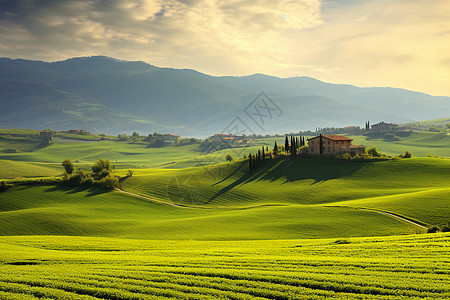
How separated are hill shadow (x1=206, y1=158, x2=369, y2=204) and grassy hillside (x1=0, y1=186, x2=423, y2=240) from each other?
23727 mm

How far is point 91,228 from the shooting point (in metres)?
57.2

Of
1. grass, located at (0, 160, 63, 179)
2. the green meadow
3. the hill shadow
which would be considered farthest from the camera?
grass, located at (0, 160, 63, 179)

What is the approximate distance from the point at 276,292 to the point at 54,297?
39.2 feet

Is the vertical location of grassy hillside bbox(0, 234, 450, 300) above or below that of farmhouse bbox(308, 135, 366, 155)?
below

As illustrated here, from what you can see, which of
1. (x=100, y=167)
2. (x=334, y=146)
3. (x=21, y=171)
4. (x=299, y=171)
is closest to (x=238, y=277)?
(x=299, y=171)

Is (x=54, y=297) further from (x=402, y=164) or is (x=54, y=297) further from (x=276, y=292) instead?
(x=402, y=164)

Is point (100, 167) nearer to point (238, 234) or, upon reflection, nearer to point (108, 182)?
point (108, 182)

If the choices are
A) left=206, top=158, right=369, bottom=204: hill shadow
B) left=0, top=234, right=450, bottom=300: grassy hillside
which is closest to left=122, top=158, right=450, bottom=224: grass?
left=206, top=158, right=369, bottom=204: hill shadow

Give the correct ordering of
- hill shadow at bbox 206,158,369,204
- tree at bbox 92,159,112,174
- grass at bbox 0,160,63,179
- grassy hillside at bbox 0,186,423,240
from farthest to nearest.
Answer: grass at bbox 0,160,63,179 < tree at bbox 92,159,112,174 < hill shadow at bbox 206,158,369,204 < grassy hillside at bbox 0,186,423,240

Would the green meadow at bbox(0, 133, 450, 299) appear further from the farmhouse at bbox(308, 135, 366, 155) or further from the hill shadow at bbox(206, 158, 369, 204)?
the farmhouse at bbox(308, 135, 366, 155)

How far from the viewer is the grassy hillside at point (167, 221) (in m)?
46.6

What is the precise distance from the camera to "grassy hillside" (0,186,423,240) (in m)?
46.6

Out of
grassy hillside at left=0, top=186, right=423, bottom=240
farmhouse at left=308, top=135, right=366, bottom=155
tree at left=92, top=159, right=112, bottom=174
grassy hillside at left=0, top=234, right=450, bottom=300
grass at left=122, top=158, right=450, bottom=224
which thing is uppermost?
farmhouse at left=308, top=135, right=366, bottom=155

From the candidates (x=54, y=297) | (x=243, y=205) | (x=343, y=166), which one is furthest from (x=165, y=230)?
(x=343, y=166)
